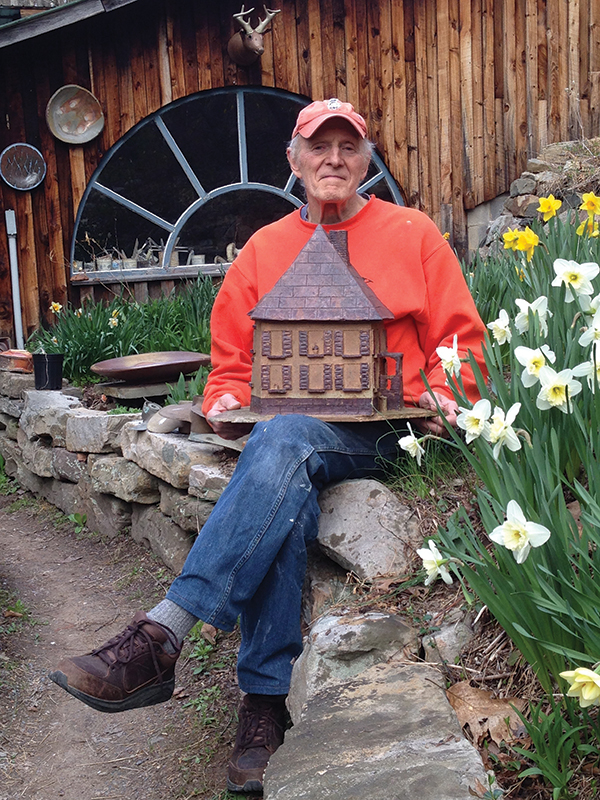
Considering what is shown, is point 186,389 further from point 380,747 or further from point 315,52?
point 315,52

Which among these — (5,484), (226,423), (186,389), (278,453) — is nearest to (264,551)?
(278,453)

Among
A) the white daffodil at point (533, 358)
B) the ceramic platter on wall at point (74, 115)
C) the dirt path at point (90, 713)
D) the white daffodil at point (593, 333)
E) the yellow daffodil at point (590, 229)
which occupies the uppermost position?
the ceramic platter on wall at point (74, 115)

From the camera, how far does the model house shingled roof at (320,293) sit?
7.61 ft

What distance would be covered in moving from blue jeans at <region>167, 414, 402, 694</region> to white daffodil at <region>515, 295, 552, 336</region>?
0.63 metres

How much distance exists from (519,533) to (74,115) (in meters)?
5.56

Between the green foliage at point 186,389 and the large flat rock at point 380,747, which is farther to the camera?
the green foliage at point 186,389

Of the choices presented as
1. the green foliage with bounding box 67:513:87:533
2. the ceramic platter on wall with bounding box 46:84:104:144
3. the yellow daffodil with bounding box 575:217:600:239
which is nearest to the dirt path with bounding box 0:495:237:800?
the green foliage with bounding box 67:513:87:533

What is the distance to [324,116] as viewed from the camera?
249 centimetres

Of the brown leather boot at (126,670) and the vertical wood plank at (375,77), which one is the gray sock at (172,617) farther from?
the vertical wood plank at (375,77)

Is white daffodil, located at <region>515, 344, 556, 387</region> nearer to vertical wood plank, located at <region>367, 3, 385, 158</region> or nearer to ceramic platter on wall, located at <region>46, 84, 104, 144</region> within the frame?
ceramic platter on wall, located at <region>46, 84, 104, 144</region>

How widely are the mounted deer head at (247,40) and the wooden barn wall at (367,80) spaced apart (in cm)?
13

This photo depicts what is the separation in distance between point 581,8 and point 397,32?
1.55 metres

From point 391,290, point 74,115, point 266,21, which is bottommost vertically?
point 391,290

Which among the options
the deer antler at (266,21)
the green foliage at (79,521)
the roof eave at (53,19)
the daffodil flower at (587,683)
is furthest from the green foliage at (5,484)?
the daffodil flower at (587,683)
